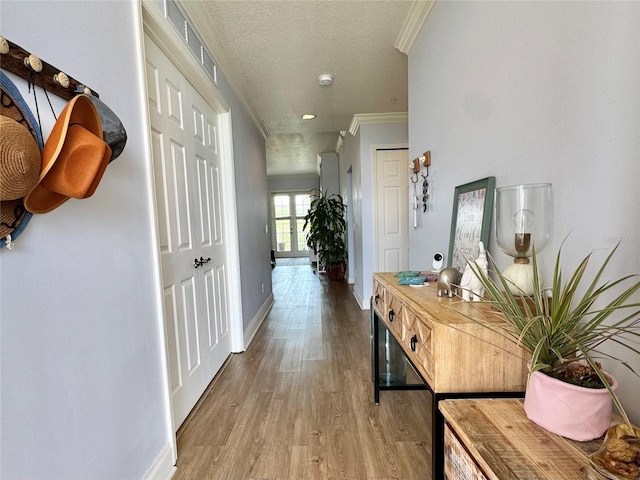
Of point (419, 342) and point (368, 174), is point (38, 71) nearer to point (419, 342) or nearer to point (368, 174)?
point (419, 342)

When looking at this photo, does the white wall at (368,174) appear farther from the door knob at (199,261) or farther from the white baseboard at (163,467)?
the white baseboard at (163,467)

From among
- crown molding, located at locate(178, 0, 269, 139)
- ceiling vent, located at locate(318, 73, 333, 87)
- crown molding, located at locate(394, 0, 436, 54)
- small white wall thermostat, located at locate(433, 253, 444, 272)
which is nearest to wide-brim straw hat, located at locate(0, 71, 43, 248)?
crown molding, located at locate(178, 0, 269, 139)

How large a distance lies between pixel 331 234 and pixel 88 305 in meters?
4.90

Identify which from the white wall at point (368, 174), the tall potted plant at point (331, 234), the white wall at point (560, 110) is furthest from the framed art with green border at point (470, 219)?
the tall potted plant at point (331, 234)

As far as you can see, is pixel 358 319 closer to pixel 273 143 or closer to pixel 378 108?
pixel 378 108

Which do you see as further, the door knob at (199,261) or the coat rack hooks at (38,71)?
the door knob at (199,261)

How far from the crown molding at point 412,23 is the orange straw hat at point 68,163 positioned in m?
1.92

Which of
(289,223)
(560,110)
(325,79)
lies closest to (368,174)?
(325,79)

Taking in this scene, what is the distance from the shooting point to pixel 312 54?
233 cm

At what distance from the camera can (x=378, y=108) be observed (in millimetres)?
3434

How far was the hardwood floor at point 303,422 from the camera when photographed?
137 centimetres

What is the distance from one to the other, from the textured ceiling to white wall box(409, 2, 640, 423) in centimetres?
67

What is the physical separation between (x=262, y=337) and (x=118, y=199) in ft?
7.26

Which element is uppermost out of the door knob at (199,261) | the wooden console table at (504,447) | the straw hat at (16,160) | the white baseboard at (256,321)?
the straw hat at (16,160)
